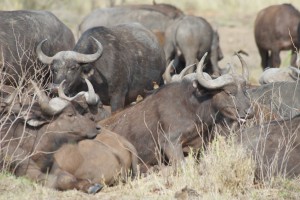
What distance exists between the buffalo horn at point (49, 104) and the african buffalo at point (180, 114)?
137 cm

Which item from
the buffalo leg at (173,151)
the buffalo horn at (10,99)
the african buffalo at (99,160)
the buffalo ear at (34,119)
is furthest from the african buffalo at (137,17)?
the buffalo ear at (34,119)

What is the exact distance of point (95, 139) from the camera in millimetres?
10492

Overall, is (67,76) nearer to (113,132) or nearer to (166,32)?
(113,132)

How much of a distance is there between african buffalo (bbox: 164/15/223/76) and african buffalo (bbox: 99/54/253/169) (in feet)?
27.4

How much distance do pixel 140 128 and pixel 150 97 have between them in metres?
0.49

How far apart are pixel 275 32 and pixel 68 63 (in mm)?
12234

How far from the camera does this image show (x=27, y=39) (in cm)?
1428

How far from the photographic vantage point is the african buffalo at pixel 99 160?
9.95 meters

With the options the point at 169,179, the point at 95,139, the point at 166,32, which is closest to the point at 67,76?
the point at 95,139

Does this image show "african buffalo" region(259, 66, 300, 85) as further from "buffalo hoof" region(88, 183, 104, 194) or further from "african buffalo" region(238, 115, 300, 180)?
"buffalo hoof" region(88, 183, 104, 194)

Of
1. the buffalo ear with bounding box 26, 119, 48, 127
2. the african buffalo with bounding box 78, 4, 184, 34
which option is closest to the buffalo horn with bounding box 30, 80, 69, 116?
the buffalo ear with bounding box 26, 119, 48, 127

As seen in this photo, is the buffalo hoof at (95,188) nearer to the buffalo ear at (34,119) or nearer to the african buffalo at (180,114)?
the buffalo ear at (34,119)

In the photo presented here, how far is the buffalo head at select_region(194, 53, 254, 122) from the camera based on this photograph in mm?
10883

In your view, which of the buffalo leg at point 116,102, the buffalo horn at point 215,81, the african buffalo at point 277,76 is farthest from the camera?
the african buffalo at point 277,76
